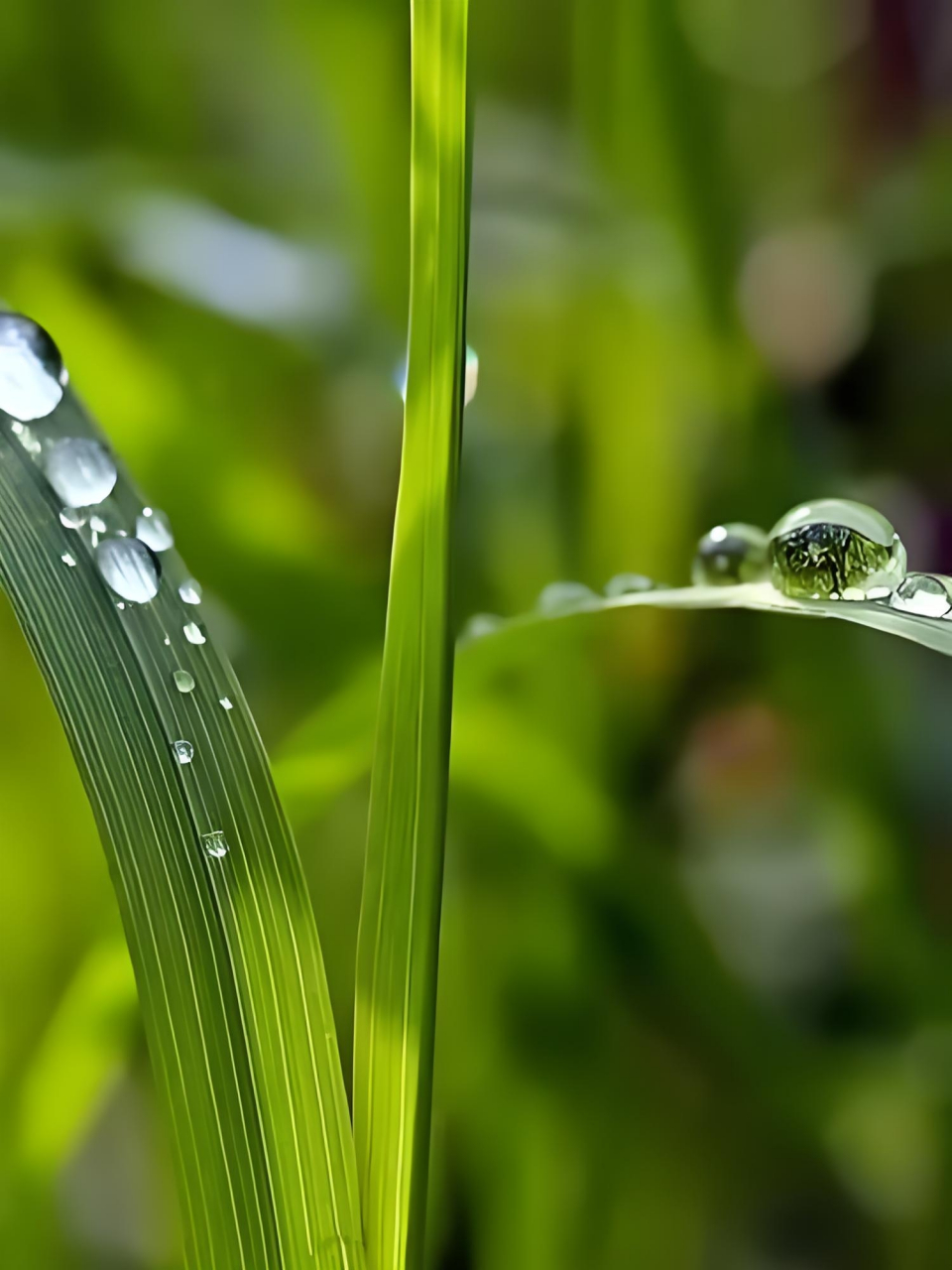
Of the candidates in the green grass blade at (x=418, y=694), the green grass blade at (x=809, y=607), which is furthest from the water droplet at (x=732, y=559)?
the green grass blade at (x=418, y=694)

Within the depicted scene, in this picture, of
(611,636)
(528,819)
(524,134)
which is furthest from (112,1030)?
(524,134)

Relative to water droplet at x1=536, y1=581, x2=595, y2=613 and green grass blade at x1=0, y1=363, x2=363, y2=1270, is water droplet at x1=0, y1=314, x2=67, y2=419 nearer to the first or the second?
green grass blade at x1=0, y1=363, x2=363, y2=1270

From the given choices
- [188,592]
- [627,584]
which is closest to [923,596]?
[627,584]

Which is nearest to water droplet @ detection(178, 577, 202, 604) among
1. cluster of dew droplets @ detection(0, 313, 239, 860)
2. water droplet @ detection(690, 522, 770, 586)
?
cluster of dew droplets @ detection(0, 313, 239, 860)

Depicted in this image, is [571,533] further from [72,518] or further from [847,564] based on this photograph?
[72,518]

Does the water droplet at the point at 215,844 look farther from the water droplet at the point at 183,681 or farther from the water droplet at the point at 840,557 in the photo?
the water droplet at the point at 840,557
